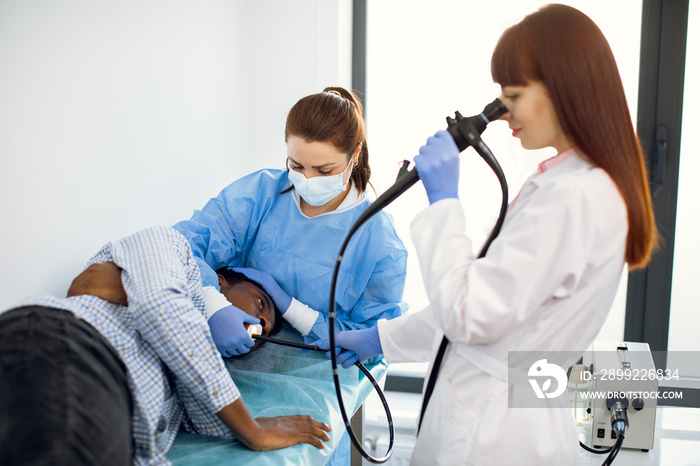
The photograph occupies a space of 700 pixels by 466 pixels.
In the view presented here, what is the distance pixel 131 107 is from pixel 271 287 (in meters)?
0.65

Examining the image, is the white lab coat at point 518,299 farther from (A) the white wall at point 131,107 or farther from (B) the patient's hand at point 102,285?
(A) the white wall at point 131,107

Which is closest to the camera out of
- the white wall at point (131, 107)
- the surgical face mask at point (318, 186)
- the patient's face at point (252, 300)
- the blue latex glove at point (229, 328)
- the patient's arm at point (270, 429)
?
the patient's arm at point (270, 429)

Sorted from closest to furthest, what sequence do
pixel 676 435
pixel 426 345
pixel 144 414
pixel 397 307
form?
pixel 144 414, pixel 426 345, pixel 397 307, pixel 676 435

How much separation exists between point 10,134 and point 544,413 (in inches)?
48.0

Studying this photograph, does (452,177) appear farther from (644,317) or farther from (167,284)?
(644,317)

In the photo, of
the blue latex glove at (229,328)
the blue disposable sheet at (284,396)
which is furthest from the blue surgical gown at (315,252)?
the blue latex glove at (229,328)

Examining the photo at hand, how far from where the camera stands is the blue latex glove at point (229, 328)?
134 centimetres

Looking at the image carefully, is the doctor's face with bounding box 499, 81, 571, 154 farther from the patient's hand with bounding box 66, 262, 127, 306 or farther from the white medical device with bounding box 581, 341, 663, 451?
the white medical device with bounding box 581, 341, 663, 451

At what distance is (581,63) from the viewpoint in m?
0.86

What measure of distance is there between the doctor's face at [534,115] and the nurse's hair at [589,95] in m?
0.02

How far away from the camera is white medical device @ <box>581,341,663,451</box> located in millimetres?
1646

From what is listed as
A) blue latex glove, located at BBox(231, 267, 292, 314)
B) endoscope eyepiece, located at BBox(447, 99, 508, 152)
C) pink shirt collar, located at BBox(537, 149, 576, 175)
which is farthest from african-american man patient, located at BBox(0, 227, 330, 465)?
pink shirt collar, located at BBox(537, 149, 576, 175)

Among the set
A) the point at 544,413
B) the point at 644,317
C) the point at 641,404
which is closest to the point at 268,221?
the point at 544,413

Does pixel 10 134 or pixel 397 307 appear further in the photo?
pixel 397 307
